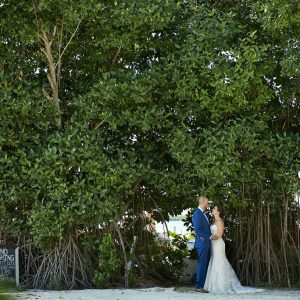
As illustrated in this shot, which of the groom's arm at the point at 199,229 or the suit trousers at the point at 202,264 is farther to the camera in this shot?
the suit trousers at the point at 202,264

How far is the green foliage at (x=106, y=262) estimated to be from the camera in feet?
34.7

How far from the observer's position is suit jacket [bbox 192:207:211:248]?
10.1 m

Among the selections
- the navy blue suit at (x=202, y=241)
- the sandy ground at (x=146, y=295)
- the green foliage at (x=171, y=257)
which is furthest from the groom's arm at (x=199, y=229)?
the green foliage at (x=171, y=257)

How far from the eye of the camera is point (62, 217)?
9906 millimetres

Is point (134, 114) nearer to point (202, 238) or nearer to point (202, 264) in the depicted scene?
point (202, 238)

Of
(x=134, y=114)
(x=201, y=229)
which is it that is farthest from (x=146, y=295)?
(x=134, y=114)

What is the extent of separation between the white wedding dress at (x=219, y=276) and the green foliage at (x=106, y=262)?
63.2 inches

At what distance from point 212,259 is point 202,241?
1.16 ft

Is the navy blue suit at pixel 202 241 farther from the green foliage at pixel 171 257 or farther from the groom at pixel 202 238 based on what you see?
the green foliage at pixel 171 257

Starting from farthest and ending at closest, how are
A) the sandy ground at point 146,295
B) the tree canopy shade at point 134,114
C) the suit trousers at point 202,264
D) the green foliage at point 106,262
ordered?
the green foliage at point 106,262
the suit trousers at point 202,264
the tree canopy shade at point 134,114
the sandy ground at point 146,295

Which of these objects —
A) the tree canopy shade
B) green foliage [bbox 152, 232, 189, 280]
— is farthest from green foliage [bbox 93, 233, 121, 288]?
green foliage [bbox 152, 232, 189, 280]

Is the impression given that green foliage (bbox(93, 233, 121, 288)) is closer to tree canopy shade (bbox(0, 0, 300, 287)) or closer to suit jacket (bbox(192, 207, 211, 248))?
tree canopy shade (bbox(0, 0, 300, 287))

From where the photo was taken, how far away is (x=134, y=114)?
10273 millimetres

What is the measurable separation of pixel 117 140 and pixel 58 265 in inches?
94.4
